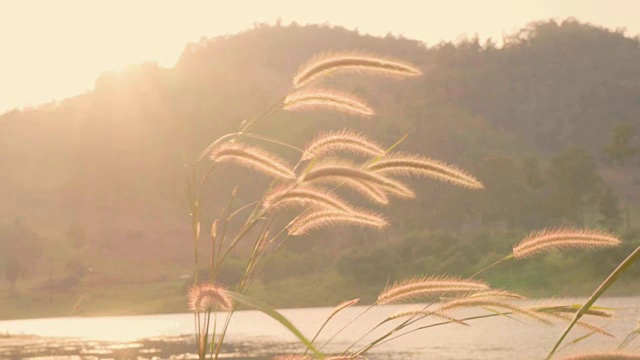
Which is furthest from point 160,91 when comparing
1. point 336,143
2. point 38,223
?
point 336,143

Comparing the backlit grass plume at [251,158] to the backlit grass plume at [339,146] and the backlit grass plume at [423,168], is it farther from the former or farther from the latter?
the backlit grass plume at [423,168]

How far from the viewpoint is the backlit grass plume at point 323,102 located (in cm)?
363

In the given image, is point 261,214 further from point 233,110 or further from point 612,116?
point 233,110

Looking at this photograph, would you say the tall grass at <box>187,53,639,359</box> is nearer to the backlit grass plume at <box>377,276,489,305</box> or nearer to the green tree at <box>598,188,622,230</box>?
the backlit grass plume at <box>377,276,489,305</box>

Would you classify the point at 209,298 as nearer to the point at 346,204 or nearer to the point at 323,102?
the point at 346,204

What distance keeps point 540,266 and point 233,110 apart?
6912 centimetres

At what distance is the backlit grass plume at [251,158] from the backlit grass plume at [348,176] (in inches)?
4.2

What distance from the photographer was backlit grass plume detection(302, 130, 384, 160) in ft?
12.0

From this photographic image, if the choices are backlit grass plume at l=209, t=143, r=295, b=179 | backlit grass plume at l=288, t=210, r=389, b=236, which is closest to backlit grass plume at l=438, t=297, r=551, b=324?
backlit grass plume at l=288, t=210, r=389, b=236

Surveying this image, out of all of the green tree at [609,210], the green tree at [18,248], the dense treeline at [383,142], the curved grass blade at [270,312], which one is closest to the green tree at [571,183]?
the dense treeline at [383,142]

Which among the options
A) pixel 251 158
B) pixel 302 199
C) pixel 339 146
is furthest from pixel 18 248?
pixel 302 199

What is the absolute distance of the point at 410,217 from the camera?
3312 inches

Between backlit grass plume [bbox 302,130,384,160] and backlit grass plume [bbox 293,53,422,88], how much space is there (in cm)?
22

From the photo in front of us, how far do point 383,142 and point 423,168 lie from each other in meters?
90.8
